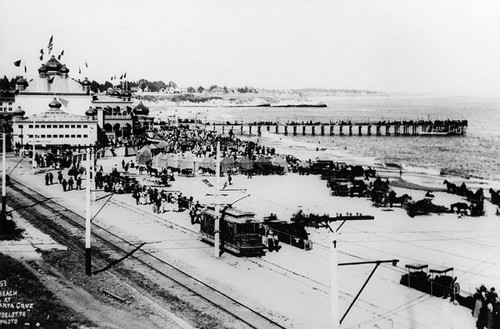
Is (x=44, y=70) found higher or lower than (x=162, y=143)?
higher

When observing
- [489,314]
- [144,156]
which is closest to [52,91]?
[144,156]

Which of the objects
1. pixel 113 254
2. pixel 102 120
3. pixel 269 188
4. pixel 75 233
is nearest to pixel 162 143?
pixel 102 120

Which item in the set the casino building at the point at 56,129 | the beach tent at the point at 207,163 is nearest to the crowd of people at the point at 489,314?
the beach tent at the point at 207,163

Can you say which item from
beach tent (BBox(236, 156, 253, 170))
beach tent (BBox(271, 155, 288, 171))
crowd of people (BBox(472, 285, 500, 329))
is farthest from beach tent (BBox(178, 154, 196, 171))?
crowd of people (BBox(472, 285, 500, 329))

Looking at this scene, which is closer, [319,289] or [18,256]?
[319,289]

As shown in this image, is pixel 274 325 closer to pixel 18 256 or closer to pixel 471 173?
pixel 18 256

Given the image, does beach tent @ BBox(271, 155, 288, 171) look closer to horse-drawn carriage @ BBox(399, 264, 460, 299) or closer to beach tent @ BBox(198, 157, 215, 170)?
beach tent @ BBox(198, 157, 215, 170)

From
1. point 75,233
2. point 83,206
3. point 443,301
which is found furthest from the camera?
point 83,206

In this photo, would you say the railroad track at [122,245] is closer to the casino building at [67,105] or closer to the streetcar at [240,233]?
the streetcar at [240,233]
